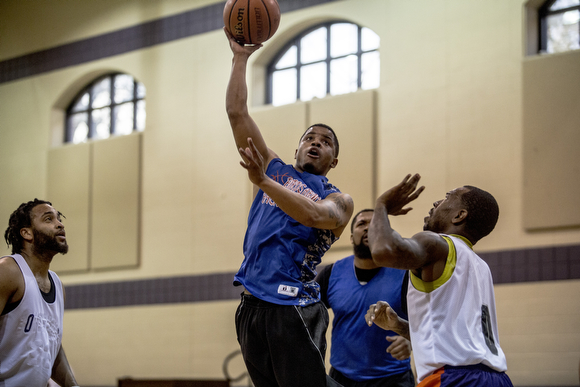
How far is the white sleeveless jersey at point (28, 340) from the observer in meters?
4.25

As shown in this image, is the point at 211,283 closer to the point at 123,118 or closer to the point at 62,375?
the point at 123,118

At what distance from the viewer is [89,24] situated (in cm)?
1179

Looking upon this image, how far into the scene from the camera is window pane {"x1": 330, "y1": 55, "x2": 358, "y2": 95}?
9312mm

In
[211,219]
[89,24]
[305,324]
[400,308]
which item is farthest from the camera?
[89,24]

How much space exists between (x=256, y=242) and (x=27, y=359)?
1.86m

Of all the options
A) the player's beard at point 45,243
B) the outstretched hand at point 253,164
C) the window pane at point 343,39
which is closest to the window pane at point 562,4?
the window pane at point 343,39

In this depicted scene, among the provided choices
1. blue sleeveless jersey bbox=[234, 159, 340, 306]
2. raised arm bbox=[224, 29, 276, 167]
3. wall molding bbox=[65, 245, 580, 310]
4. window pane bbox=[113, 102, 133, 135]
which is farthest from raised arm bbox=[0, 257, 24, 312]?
window pane bbox=[113, 102, 133, 135]

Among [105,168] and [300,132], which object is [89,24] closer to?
[105,168]

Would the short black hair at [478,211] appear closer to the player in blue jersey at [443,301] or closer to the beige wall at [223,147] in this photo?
the player in blue jersey at [443,301]

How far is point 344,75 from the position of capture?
941 cm

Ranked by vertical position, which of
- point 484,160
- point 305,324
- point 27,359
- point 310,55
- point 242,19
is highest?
point 310,55

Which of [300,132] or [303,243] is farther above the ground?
[300,132]

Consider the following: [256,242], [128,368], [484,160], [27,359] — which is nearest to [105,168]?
[128,368]

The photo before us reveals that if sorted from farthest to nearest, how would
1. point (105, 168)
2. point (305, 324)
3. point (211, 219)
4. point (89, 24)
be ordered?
point (89, 24)
point (105, 168)
point (211, 219)
point (305, 324)
